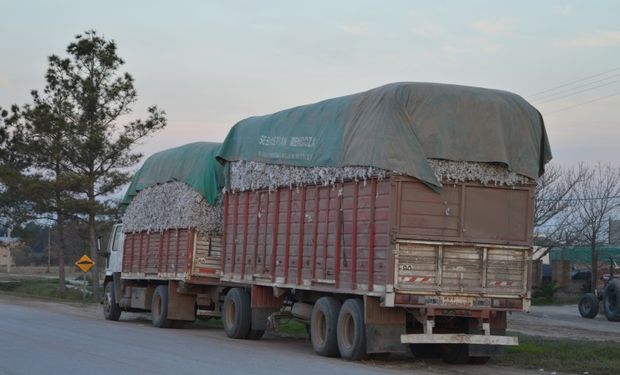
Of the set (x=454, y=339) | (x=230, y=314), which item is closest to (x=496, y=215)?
A: (x=454, y=339)

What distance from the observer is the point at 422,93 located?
1579cm

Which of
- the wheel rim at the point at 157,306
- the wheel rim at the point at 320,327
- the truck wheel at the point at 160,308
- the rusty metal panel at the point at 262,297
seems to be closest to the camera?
the wheel rim at the point at 320,327

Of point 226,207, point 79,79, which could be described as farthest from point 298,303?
point 79,79

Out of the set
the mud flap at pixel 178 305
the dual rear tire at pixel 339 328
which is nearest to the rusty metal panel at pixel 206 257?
the mud flap at pixel 178 305

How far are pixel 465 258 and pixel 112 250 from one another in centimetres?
1630

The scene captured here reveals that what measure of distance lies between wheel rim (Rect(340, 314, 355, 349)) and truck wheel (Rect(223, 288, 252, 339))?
186 inches

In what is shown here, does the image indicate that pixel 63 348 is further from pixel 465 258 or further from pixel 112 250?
pixel 112 250

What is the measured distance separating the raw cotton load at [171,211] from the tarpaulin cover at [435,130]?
6.70m

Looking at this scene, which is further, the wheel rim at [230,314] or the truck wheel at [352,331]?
the wheel rim at [230,314]

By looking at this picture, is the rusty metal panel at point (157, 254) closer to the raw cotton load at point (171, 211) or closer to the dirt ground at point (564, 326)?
the raw cotton load at point (171, 211)

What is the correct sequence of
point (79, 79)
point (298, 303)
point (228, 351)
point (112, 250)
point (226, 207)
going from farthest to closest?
point (79, 79)
point (112, 250)
point (226, 207)
point (298, 303)
point (228, 351)

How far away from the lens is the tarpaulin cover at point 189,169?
74.6 ft

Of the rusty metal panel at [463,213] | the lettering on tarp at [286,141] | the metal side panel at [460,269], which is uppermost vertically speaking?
the lettering on tarp at [286,141]

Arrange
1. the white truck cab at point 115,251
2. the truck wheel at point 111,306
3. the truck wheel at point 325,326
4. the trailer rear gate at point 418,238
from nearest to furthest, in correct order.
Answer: the trailer rear gate at point 418,238 → the truck wheel at point 325,326 → the truck wheel at point 111,306 → the white truck cab at point 115,251
